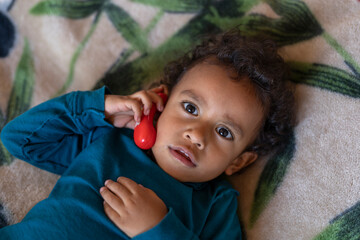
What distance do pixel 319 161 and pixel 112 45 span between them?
2.92ft

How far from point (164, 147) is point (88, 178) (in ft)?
0.81

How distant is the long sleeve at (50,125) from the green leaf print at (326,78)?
68 centimetres

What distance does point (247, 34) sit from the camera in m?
1.37

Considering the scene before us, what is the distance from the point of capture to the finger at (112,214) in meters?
1.00

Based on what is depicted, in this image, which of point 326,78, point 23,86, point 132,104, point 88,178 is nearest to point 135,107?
point 132,104

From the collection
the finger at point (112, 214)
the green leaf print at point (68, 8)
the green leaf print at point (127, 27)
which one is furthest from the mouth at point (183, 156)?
the green leaf print at point (68, 8)

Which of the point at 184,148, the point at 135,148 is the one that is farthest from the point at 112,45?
the point at 184,148

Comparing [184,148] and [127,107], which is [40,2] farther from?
[184,148]

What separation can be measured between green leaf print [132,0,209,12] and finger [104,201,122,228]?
83cm

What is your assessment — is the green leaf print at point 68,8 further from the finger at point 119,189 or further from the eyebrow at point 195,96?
the finger at point 119,189

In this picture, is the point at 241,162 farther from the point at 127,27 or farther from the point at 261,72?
the point at 127,27

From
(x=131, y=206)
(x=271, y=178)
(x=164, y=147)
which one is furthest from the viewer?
(x=271, y=178)

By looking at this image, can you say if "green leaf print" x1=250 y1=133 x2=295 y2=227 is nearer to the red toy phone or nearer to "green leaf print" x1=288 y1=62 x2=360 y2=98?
"green leaf print" x1=288 y1=62 x2=360 y2=98

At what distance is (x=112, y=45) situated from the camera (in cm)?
145
